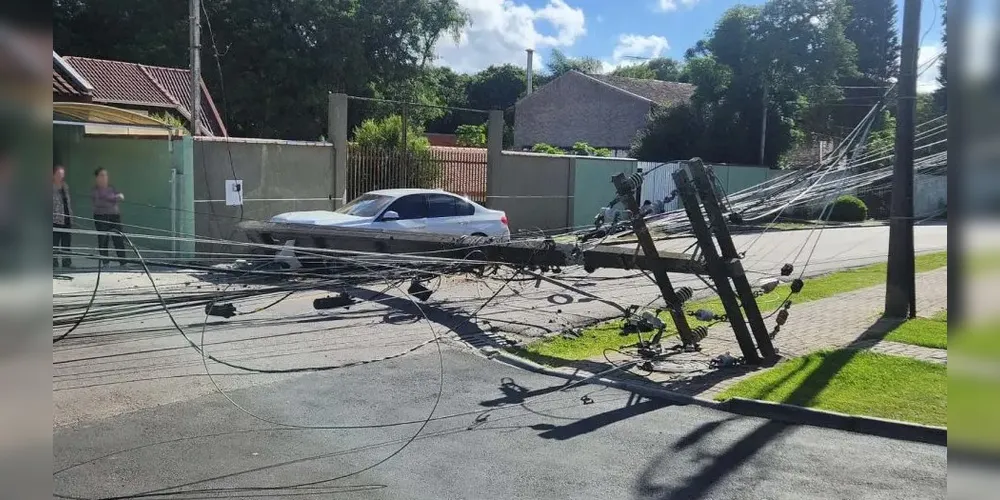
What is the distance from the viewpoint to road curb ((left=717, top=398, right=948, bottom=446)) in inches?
241

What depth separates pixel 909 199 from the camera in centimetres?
1045

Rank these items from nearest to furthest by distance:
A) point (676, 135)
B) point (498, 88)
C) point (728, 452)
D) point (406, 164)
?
point (728, 452) → point (406, 164) → point (676, 135) → point (498, 88)

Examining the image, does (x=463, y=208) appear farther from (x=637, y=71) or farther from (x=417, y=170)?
(x=637, y=71)

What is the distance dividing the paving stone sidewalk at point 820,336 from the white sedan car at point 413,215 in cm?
572

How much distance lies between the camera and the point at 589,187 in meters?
24.3

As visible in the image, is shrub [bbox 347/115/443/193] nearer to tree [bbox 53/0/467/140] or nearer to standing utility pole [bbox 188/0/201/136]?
standing utility pole [bbox 188/0/201/136]

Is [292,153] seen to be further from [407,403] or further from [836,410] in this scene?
[836,410]

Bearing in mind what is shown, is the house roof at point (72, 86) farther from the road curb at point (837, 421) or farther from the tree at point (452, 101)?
the tree at point (452, 101)

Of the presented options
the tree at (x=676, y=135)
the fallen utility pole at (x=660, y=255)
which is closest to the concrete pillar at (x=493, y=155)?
the fallen utility pole at (x=660, y=255)

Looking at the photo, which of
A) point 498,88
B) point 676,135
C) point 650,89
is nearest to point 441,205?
point 676,135

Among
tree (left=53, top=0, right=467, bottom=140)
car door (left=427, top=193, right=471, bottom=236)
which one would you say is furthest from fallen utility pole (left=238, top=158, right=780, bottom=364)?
tree (left=53, top=0, right=467, bottom=140)

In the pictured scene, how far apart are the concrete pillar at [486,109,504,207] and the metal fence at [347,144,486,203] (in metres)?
0.43

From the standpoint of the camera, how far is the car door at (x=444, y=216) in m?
15.0

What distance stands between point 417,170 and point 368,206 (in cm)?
630
